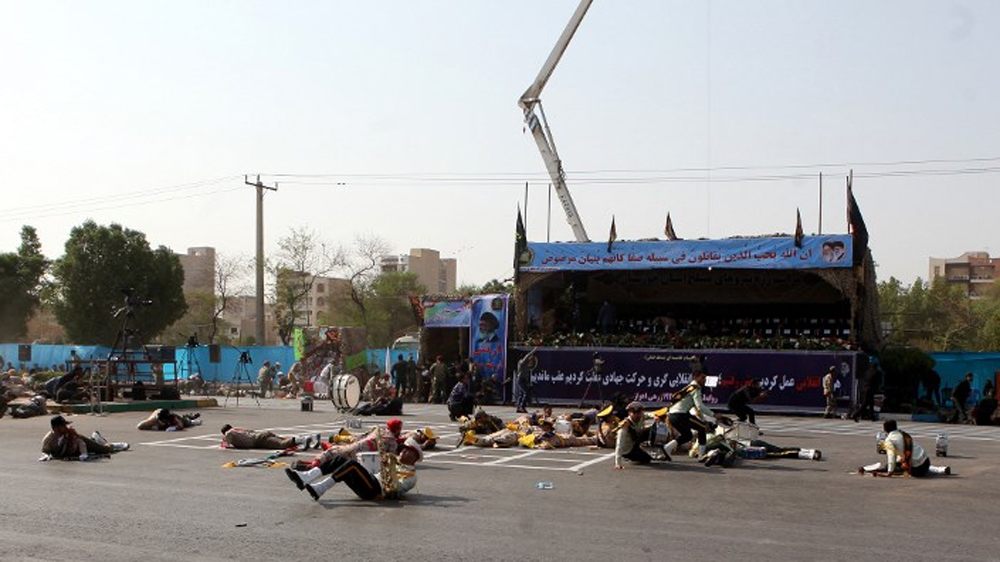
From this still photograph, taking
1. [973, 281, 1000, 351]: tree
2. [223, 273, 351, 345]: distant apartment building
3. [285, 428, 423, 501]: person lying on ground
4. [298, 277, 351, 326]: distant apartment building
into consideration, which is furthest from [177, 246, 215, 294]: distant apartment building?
[285, 428, 423, 501]: person lying on ground

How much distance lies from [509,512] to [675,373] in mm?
21355

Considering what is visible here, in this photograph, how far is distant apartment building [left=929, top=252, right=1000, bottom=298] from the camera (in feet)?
419

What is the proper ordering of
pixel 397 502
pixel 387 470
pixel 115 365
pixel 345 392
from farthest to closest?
pixel 115 365, pixel 345 392, pixel 387 470, pixel 397 502

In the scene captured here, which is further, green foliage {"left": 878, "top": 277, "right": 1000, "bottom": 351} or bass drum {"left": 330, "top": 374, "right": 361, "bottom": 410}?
green foliage {"left": 878, "top": 277, "right": 1000, "bottom": 351}

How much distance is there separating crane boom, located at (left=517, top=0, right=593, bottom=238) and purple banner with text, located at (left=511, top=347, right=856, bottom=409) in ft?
33.5

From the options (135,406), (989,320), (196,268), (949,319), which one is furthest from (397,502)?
(196,268)

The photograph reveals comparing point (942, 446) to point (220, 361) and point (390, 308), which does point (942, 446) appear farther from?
point (390, 308)

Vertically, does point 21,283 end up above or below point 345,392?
above

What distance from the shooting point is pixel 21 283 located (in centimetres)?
6291

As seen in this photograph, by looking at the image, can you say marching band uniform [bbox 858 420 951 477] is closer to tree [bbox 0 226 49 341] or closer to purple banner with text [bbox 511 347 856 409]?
purple banner with text [bbox 511 347 856 409]

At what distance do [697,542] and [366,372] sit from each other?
103 ft

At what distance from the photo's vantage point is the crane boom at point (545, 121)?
141 ft

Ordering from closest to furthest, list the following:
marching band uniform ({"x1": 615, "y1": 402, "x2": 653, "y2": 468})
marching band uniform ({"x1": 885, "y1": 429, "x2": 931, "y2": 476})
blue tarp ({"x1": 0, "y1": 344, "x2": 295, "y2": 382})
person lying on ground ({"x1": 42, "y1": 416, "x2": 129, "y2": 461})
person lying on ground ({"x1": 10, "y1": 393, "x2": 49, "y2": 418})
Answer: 1. marching band uniform ({"x1": 885, "y1": 429, "x2": 931, "y2": 476})
2. marching band uniform ({"x1": 615, "y1": 402, "x2": 653, "y2": 468})
3. person lying on ground ({"x1": 42, "y1": 416, "x2": 129, "y2": 461})
4. person lying on ground ({"x1": 10, "y1": 393, "x2": 49, "y2": 418})
5. blue tarp ({"x1": 0, "y1": 344, "x2": 295, "y2": 382})

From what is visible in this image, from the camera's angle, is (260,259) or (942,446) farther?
(260,259)
